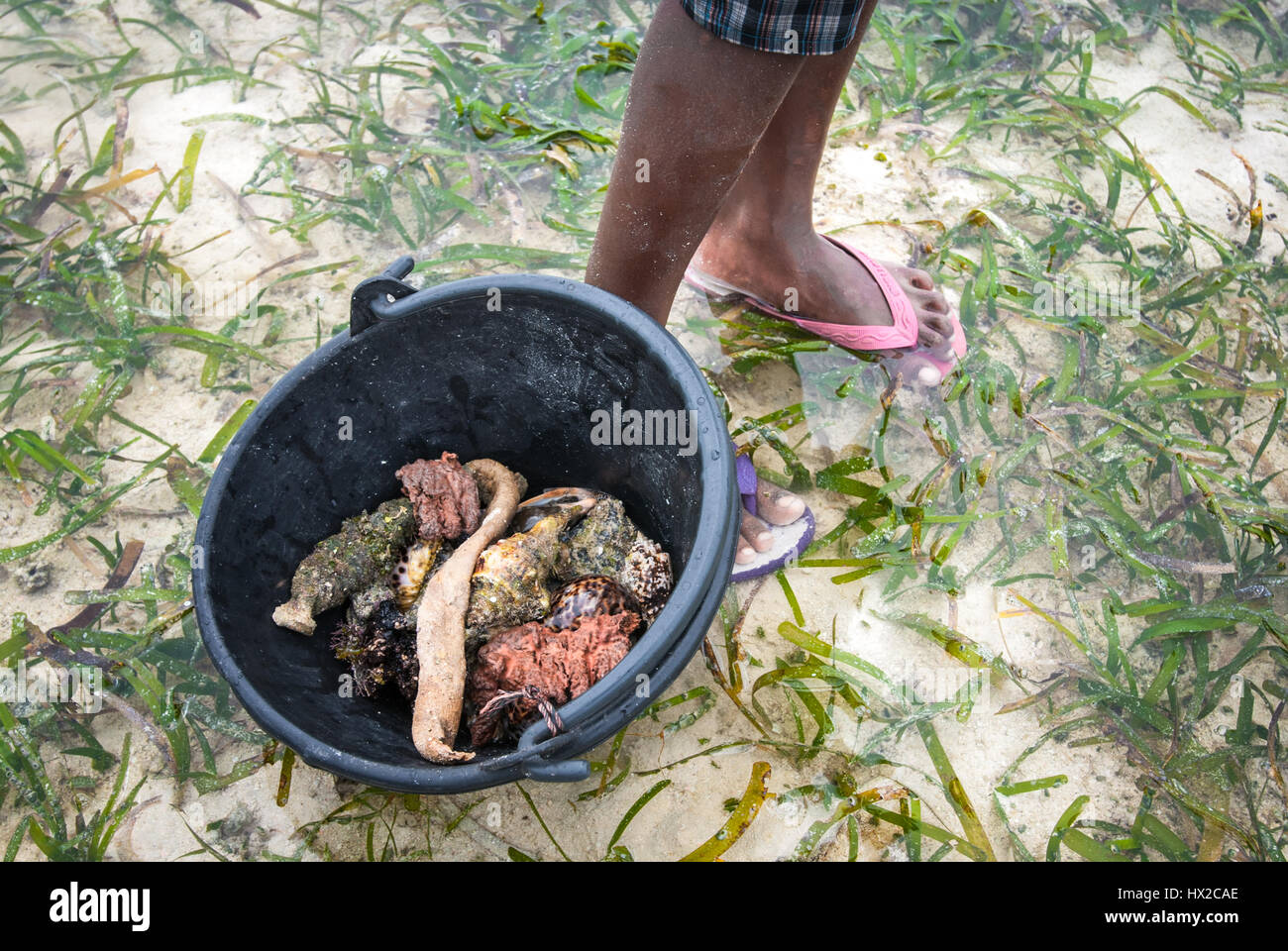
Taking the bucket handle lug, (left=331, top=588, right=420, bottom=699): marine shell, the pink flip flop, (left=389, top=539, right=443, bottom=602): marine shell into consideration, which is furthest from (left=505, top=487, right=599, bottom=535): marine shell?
the pink flip flop

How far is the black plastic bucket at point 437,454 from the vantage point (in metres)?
1.38

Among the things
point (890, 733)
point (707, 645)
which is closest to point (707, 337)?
point (707, 645)

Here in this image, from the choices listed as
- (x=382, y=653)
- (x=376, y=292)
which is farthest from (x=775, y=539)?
(x=376, y=292)

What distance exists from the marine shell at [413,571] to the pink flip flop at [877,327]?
121cm

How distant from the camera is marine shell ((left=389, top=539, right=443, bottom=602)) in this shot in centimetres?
183

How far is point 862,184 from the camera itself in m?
3.03

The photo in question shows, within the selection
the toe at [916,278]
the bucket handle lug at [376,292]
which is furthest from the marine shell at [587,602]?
the toe at [916,278]

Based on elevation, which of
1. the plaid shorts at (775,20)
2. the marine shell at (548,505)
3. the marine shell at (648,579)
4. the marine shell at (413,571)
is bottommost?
the marine shell at (413,571)

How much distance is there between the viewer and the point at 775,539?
2197 mm

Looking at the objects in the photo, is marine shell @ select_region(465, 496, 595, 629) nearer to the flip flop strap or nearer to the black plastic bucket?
the black plastic bucket

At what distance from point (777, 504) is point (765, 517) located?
0.16 ft

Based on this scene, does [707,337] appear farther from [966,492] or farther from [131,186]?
[131,186]

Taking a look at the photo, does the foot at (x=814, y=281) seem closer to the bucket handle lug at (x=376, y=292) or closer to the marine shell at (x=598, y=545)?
the marine shell at (x=598, y=545)
